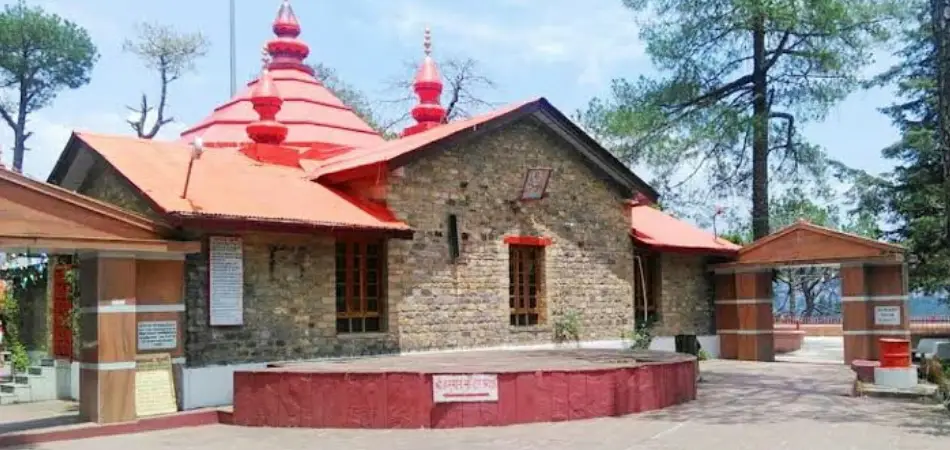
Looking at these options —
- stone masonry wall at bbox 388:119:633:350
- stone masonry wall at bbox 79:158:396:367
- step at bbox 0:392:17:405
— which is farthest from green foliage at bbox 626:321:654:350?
step at bbox 0:392:17:405

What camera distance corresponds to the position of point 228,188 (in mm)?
14172

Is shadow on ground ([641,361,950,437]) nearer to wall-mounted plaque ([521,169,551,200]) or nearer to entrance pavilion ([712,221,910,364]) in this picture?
entrance pavilion ([712,221,910,364])

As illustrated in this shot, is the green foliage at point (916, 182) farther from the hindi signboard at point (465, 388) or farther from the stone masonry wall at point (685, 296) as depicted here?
the hindi signboard at point (465, 388)

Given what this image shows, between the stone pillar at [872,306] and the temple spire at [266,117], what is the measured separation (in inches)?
431

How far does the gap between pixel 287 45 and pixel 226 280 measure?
977 centimetres

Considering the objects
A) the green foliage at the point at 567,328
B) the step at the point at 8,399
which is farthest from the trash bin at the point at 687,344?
the step at the point at 8,399

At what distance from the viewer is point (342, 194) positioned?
51.9ft

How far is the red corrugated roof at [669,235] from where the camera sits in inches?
792

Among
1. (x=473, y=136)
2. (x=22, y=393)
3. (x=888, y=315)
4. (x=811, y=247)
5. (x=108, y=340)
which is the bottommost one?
(x=22, y=393)

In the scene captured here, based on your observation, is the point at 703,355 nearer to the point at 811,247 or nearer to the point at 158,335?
the point at 811,247

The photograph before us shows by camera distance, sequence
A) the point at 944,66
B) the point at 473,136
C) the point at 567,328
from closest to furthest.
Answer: the point at 944,66, the point at 473,136, the point at 567,328

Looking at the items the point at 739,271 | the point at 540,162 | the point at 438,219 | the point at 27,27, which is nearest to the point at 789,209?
the point at 739,271

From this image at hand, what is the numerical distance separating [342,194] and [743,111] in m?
13.2

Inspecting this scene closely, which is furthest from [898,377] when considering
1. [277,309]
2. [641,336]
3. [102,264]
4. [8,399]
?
[8,399]
